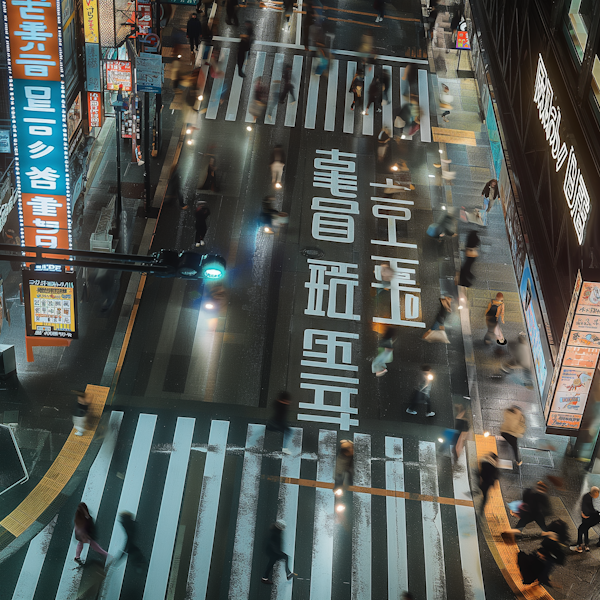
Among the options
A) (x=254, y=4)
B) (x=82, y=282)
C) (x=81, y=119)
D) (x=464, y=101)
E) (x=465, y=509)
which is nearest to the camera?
(x=465, y=509)

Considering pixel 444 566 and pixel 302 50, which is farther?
pixel 302 50

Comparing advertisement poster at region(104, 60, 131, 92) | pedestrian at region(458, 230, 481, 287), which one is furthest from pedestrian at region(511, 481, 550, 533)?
advertisement poster at region(104, 60, 131, 92)

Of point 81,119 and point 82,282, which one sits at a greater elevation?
point 81,119

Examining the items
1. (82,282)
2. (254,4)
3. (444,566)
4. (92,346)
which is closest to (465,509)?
(444,566)

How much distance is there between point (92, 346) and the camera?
2383 cm

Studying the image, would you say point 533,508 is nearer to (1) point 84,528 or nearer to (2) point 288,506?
(2) point 288,506

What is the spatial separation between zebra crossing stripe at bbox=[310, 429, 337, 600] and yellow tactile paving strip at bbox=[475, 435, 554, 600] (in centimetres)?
372

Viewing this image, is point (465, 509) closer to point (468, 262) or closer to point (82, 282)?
point (468, 262)

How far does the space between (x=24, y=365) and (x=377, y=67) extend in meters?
24.0

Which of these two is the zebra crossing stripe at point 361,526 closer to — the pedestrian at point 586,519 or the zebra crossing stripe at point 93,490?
the pedestrian at point 586,519

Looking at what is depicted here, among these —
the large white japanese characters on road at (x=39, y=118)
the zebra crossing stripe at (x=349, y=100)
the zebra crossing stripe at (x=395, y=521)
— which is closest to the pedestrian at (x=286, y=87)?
the zebra crossing stripe at (x=349, y=100)

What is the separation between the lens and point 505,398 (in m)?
23.3

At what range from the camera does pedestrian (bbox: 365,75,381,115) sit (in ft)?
119

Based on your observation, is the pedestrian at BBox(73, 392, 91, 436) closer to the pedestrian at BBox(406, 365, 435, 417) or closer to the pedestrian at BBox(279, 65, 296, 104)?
the pedestrian at BBox(406, 365, 435, 417)
